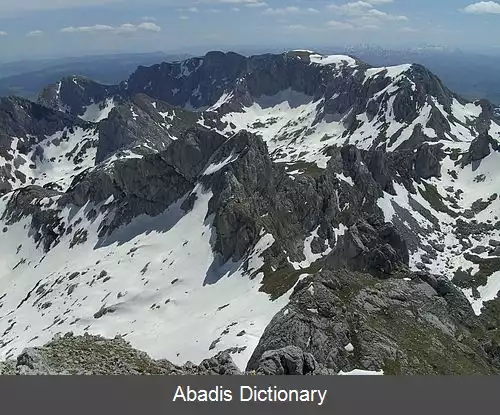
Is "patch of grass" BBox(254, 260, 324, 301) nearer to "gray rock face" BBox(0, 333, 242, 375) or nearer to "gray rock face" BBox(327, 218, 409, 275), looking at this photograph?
"gray rock face" BBox(327, 218, 409, 275)

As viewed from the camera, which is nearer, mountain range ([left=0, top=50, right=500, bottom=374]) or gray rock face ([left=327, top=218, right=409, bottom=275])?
mountain range ([left=0, top=50, right=500, bottom=374])

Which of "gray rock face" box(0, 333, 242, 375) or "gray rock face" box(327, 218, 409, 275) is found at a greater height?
"gray rock face" box(0, 333, 242, 375)

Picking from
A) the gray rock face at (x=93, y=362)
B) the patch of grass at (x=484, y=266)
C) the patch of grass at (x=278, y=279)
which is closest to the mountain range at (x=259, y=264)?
the gray rock face at (x=93, y=362)

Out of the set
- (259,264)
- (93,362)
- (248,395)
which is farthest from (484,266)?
(248,395)

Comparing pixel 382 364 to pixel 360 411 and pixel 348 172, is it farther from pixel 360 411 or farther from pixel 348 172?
pixel 348 172

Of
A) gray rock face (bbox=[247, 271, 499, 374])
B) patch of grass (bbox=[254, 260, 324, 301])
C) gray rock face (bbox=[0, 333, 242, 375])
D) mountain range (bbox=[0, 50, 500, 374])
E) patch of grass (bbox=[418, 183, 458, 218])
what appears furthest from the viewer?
patch of grass (bbox=[418, 183, 458, 218])

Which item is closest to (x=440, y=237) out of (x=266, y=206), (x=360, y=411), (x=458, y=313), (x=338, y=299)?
(x=266, y=206)

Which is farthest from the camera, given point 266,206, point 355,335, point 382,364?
point 266,206

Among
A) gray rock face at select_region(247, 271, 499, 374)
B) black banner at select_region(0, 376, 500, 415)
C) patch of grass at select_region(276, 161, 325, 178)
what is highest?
black banner at select_region(0, 376, 500, 415)

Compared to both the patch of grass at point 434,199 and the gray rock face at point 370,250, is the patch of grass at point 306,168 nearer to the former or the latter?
the patch of grass at point 434,199

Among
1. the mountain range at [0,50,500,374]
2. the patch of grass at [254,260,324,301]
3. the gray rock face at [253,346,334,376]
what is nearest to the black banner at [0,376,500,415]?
the mountain range at [0,50,500,374]

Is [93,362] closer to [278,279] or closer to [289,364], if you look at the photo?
[289,364]
